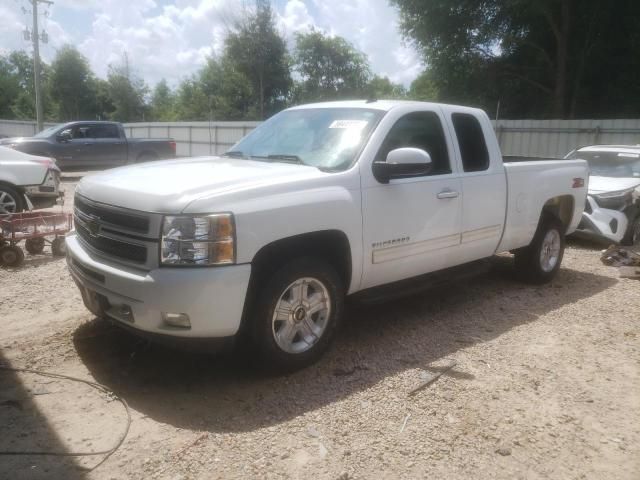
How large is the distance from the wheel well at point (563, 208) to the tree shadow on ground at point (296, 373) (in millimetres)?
1104

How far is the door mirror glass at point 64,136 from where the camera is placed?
1647 centimetres

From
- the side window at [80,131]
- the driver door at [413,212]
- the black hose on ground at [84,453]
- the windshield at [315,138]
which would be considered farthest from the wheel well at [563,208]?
the side window at [80,131]

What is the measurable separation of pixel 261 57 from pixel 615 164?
115ft

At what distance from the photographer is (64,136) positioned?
16547 mm

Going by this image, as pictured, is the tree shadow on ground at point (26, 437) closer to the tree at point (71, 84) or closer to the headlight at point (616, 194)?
the headlight at point (616, 194)

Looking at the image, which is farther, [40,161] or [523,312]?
[40,161]

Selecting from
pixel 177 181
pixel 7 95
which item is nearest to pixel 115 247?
pixel 177 181

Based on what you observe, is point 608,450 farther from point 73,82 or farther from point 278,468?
point 73,82

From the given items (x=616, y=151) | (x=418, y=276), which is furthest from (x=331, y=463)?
(x=616, y=151)

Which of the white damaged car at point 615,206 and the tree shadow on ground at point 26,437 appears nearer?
the tree shadow on ground at point 26,437

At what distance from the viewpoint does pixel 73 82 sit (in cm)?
5191

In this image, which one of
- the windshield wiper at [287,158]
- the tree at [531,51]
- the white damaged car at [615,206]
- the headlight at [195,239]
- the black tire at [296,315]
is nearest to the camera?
the headlight at [195,239]

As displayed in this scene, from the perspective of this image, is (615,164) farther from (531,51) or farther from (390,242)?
(531,51)

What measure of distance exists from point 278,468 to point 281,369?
0.94m
